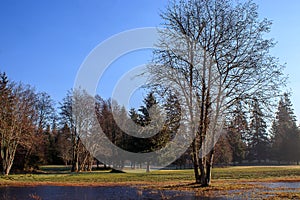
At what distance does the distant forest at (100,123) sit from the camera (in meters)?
18.9

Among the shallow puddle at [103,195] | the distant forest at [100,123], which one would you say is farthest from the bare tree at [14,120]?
the shallow puddle at [103,195]

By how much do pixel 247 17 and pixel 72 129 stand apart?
34.9 metres

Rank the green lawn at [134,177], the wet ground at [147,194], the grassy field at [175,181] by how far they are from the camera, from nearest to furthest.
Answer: the wet ground at [147,194] < the grassy field at [175,181] < the green lawn at [134,177]

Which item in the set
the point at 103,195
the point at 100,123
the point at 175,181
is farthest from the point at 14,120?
the point at 103,195

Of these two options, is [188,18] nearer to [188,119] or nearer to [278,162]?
[188,119]

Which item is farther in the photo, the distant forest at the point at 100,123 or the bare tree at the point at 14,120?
the bare tree at the point at 14,120

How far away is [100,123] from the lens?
162ft

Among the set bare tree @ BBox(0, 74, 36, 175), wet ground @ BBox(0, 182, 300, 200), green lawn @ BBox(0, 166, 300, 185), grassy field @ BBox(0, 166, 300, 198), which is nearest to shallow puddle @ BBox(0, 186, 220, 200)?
wet ground @ BBox(0, 182, 300, 200)

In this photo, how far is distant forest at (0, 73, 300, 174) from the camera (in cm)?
1894

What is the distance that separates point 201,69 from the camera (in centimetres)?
1978

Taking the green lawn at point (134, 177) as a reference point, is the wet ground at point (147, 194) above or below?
above

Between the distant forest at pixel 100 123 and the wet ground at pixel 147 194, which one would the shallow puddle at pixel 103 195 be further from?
the distant forest at pixel 100 123

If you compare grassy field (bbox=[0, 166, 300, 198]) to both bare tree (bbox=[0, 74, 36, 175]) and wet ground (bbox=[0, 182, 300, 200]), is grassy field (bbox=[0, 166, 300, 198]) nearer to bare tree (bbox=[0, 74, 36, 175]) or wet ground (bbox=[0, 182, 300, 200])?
wet ground (bbox=[0, 182, 300, 200])

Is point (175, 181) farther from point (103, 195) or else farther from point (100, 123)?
point (100, 123)
